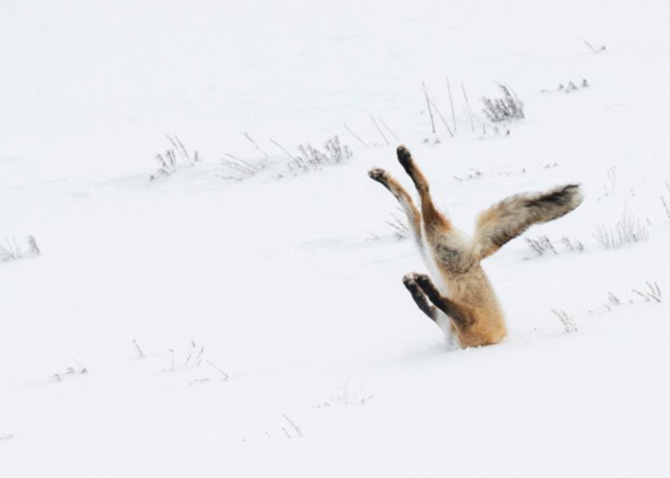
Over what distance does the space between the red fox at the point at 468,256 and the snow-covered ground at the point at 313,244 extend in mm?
185

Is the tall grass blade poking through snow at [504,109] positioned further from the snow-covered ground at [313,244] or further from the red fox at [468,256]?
the red fox at [468,256]

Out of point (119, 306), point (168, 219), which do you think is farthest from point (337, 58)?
point (119, 306)

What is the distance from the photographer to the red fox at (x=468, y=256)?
5758mm

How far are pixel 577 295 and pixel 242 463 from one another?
2993 millimetres

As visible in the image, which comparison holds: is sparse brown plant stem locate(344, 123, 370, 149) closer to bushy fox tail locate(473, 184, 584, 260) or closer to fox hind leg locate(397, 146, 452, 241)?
fox hind leg locate(397, 146, 452, 241)

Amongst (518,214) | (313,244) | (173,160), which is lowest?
(313,244)

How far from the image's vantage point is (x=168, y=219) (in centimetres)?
1047

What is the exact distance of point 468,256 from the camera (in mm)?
5949

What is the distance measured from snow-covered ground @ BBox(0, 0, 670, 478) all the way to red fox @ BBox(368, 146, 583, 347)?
18 cm

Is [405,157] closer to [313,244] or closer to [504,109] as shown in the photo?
[313,244]

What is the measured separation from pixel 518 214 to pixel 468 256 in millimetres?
390

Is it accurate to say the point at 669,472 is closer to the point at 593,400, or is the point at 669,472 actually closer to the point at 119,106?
the point at 593,400

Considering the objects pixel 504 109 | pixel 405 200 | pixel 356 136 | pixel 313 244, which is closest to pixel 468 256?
pixel 405 200

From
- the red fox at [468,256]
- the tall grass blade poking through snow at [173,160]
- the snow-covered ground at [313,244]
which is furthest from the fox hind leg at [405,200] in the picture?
the tall grass blade poking through snow at [173,160]
